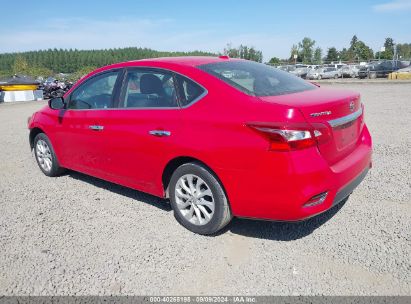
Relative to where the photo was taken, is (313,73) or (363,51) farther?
(363,51)

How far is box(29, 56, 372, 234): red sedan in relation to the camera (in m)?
2.96

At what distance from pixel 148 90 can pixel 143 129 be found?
0.45 m

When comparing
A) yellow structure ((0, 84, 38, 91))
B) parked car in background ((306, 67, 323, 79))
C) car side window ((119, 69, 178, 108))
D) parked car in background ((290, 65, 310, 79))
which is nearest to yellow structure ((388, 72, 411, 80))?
parked car in background ((306, 67, 323, 79))

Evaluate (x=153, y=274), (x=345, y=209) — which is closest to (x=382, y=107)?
(x=345, y=209)

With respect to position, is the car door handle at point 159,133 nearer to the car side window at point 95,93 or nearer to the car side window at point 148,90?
the car side window at point 148,90

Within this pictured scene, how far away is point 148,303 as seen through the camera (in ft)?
8.84

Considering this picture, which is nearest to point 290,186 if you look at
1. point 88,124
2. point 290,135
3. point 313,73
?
point 290,135

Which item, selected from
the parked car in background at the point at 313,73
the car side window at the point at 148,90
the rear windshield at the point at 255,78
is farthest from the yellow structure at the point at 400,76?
the car side window at the point at 148,90

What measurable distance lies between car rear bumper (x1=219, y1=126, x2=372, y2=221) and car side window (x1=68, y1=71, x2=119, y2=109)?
202cm

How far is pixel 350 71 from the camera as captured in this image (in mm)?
37594

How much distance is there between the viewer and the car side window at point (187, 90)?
11.5ft

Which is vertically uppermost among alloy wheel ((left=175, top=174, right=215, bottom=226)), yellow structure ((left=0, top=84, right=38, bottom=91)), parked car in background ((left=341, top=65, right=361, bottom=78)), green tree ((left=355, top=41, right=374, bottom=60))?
green tree ((left=355, top=41, right=374, bottom=60))

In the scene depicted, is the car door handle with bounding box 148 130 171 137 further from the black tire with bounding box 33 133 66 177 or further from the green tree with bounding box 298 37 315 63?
the green tree with bounding box 298 37 315 63

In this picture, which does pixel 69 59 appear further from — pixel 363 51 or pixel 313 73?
pixel 313 73
